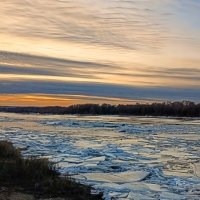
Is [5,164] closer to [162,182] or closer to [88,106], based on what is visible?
[162,182]

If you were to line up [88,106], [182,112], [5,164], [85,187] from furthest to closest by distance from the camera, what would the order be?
[88,106]
[182,112]
[5,164]
[85,187]

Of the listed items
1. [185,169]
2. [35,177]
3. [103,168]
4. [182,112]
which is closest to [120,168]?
[103,168]

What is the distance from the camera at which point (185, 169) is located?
11.9m

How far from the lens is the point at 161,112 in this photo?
78000 mm

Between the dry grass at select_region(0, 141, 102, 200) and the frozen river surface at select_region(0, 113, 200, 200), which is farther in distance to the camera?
the frozen river surface at select_region(0, 113, 200, 200)

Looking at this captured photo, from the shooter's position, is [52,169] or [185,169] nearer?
[52,169]

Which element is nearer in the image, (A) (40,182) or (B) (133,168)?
(A) (40,182)

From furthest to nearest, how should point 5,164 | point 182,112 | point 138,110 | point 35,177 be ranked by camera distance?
point 138,110 < point 182,112 < point 5,164 < point 35,177

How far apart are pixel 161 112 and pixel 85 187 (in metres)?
70.0

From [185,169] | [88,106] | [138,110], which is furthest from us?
[88,106]

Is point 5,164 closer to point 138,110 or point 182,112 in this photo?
point 182,112

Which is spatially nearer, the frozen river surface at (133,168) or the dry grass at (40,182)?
the dry grass at (40,182)

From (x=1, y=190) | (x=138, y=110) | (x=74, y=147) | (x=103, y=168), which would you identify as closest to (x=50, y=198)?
(x=1, y=190)

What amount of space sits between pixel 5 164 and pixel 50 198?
3235 millimetres
